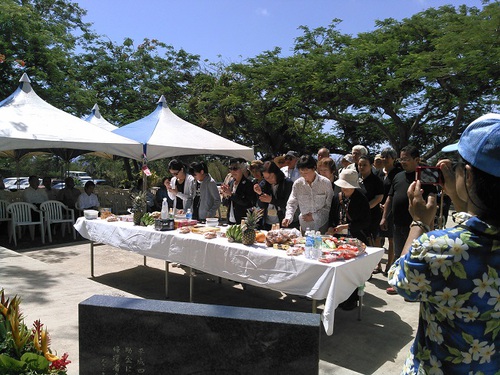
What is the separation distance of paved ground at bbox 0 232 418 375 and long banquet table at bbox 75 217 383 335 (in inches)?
22.3

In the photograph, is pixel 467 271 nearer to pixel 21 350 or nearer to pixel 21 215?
pixel 21 350

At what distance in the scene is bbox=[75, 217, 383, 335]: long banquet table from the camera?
3.26 m

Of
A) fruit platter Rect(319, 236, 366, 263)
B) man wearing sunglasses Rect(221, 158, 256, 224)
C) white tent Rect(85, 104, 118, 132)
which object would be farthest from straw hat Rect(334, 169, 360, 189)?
white tent Rect(85, 104, 118, 132)

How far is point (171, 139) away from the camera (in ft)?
26.1

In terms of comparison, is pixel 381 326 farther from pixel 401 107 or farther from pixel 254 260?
pixel 401 107

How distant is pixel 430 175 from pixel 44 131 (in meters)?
7.31

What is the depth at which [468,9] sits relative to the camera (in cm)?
1553

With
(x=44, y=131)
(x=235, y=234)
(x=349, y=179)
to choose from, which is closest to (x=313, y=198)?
(x=349, y=179)

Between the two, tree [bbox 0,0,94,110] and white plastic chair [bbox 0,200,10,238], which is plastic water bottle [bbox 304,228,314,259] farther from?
tree [bbox 0,0,94,110]

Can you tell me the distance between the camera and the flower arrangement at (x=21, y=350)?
192cm

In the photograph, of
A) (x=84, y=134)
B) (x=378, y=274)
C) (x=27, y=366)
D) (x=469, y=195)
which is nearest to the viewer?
(x=469, y=195)

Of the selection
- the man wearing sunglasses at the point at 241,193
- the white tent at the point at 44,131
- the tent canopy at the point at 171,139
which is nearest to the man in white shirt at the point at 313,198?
the man wearing sunglasses at the point at 241,193

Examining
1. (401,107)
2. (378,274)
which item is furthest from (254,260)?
(401,107)

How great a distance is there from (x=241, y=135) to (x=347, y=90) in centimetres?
868
